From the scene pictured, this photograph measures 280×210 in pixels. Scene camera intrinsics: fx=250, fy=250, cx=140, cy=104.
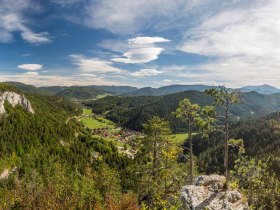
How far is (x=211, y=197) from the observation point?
18.9 meters

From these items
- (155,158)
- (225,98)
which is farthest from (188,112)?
(225,98)

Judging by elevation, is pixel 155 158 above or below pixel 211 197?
below

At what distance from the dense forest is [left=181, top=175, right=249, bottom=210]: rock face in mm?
1140

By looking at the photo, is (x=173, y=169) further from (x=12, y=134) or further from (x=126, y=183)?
(x=12, y=134)

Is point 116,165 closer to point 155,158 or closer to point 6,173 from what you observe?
point 6,173

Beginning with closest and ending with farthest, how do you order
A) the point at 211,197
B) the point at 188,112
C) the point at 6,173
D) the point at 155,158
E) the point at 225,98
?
the point at 211,197 < the point at 225,98 < the point at 188,112 < the point at 155,158 < the point at 6,173

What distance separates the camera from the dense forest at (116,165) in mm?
10695

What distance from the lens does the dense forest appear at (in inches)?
421

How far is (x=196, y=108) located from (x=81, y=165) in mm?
92786

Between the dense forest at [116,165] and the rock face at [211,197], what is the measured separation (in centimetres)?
114

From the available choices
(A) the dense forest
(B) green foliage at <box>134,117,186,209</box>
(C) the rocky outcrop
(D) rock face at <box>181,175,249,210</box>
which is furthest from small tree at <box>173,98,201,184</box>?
(C) the rocky outcrop

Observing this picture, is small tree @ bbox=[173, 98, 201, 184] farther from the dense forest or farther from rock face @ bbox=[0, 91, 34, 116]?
rock face @ bbox=[0, 91, 34, 116]

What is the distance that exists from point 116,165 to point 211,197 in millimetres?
107310

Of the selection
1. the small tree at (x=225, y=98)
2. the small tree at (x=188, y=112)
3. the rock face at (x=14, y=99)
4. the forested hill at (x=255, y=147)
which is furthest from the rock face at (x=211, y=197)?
the rock face at (x=14, y=99)
